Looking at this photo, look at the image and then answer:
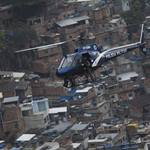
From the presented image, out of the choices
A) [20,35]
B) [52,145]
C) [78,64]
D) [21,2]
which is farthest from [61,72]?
[21,2]

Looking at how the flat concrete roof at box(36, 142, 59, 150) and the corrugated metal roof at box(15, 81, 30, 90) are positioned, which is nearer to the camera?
the flat concrete roof at box(36, 142, 59, 150)

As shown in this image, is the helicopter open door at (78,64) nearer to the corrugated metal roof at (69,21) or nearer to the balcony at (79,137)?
the balcony at (79,137)

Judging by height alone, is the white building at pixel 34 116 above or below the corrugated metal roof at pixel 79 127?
above

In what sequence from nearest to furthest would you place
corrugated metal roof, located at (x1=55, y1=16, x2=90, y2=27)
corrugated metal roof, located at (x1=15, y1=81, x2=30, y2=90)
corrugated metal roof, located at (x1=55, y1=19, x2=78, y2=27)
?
corrugated metal roof, located at (x1=15, y1=81, x2=30, y2=90) < corrugated metal roof, located at (x1=55, y1=19, x2=78, y2=27) < corrugated metal roof, located at (x1=55, y1=16, x2=90, y2=27)

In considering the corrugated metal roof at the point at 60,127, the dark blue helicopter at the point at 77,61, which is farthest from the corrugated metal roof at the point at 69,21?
the dark blue helicopter at the point at 77,61

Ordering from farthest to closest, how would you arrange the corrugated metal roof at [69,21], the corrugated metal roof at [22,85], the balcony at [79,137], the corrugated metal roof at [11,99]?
the corrugated metal roof at [69,21] < the corrugated metal roof at [22,85] < the corrugated metal roof at [11,99] < the balcony at [79,137]

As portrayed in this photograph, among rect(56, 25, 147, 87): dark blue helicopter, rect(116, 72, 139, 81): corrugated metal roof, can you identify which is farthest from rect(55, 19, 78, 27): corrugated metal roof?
rect(56, 25, 147, 87): dark blue helicopter

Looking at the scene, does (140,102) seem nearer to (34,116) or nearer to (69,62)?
(34,116)

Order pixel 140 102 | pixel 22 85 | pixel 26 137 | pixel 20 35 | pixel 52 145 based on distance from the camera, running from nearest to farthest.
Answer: pixel 52 145, pixel 26 137, pixel 22 85, pixel 140 102, pixel 20 35

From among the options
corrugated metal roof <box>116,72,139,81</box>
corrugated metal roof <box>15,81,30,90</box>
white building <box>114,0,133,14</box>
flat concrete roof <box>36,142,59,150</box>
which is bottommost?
flat concrete roof <box>36,142,59,150</box>

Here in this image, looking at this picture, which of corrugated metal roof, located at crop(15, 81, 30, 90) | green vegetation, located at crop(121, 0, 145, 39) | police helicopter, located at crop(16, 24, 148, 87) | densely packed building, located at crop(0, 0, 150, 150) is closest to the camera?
police helicopter, located at crop(16, 24, 148, 87)

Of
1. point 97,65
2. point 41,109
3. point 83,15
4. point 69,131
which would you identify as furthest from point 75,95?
point 97,65

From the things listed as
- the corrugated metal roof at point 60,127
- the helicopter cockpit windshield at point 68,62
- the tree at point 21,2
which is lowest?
the corrugated metal roof at point 60,127

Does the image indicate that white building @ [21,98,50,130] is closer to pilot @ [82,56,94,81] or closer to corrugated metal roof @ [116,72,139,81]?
corrugated metal roof @ [116,72,139,81]
